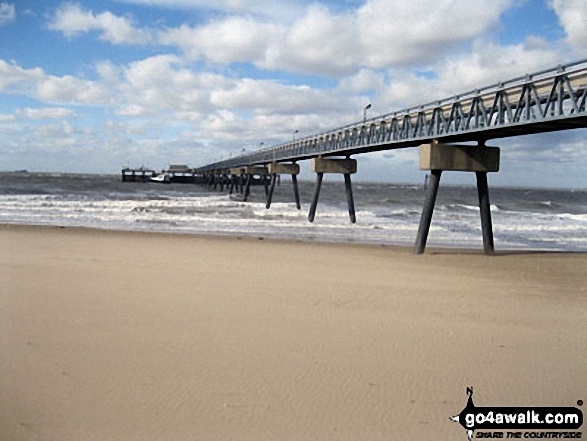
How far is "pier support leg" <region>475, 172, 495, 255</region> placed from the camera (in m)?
14.7

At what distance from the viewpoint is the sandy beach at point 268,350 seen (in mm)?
3955

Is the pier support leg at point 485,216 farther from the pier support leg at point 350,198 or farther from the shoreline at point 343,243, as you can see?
the pier support leg at point 350,198

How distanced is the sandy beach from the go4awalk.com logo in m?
0.12

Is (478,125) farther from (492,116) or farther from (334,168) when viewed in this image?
(334,168)

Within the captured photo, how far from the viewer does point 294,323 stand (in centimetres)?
631

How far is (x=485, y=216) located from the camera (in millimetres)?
15062

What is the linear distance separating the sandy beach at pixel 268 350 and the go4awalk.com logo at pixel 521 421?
0.38 ft

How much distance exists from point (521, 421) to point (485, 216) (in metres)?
11.6

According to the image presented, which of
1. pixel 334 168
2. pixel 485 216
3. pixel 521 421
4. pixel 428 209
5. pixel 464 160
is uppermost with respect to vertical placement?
pixel 334 168

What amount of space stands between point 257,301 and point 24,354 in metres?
3.10

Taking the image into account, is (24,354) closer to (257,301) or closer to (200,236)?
(257,301)

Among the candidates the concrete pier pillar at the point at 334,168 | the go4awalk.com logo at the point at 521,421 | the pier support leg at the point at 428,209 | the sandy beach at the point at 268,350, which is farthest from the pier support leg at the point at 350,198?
the go4awalk.com logo at the point at 521,421

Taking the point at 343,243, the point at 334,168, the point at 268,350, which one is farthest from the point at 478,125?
the point at 334,168

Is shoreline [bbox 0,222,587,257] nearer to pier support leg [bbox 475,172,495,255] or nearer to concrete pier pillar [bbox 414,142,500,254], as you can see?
pier support leg [bbox 475,172,495,255]
